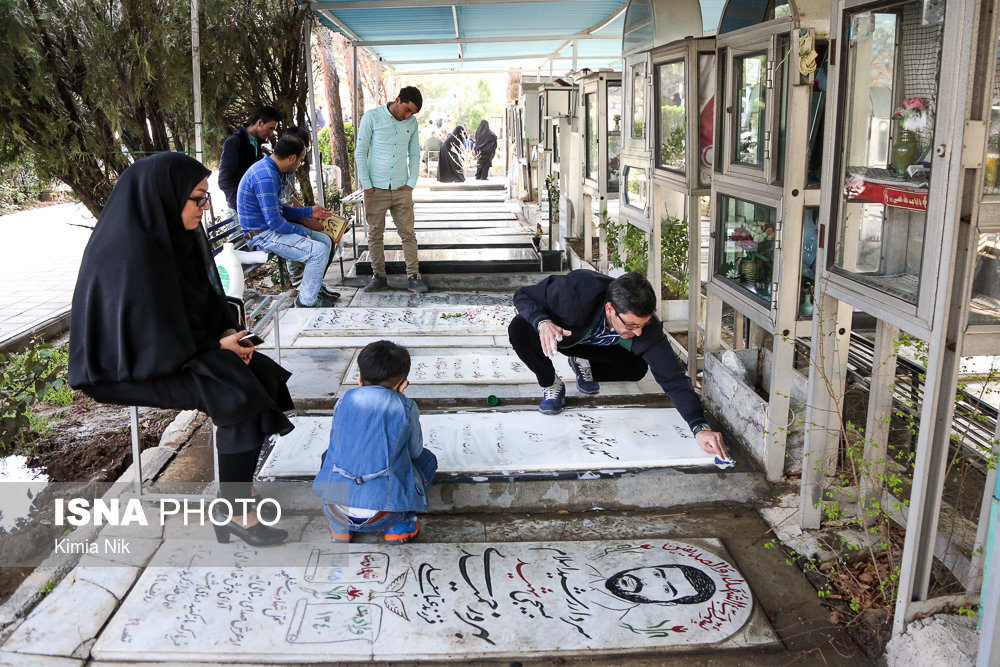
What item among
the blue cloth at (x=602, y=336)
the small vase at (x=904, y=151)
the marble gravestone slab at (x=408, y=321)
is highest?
the small vase at (x=904, y=151)

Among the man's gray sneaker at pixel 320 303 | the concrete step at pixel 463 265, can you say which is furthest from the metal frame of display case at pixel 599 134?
the man's gray sneaker at pixel 320 303

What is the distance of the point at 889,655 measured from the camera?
251 cm

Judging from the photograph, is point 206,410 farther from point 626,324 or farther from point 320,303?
point 320,303

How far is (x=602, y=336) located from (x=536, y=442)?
67 cm

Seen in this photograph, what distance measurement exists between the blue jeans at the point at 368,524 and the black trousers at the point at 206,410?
1.17ft

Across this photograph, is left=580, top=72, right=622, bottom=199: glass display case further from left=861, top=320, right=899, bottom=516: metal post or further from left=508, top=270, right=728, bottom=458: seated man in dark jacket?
left=861, top=320, right=899, bottom=516: metal post

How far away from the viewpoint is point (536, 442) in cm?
389

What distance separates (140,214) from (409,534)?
159cm

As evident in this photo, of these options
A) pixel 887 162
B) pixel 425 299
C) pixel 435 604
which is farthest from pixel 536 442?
pixel 425 299

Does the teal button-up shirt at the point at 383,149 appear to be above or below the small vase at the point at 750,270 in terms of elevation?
above

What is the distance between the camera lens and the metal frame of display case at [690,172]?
14.5ft

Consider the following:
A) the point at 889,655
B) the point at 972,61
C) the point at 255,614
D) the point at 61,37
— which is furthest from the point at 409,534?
the point at 61,37

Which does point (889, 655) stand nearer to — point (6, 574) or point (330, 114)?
point (6, 574)

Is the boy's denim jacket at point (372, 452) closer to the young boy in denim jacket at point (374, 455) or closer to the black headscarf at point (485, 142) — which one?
the young boy in denim jacket at point (374, 455)
